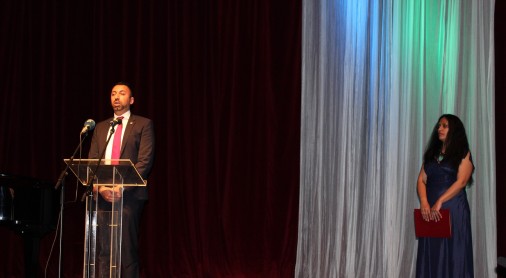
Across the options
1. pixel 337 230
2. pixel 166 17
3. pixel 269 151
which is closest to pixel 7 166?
pixel 166 17

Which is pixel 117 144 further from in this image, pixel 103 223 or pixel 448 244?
pixel 448 244

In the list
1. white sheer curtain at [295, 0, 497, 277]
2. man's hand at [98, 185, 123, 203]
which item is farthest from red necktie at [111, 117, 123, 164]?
white sheer curtain at [295, 0, 497, 277]

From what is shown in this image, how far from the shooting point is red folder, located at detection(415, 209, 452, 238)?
5109 mm

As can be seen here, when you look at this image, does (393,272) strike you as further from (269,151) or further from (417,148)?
(269,151)

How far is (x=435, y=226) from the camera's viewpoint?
5.15 metres

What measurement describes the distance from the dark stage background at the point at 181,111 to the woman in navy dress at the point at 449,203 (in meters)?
1.44

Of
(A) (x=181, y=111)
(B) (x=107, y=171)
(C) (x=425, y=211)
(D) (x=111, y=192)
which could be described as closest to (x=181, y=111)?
(A) (x=181, y=111)

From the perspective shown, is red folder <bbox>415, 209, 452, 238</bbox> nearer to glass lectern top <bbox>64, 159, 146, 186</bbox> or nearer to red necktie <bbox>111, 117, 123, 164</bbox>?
glass lectern top <bbox>64, 159, 146, 186</bbox>

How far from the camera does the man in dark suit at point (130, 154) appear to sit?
5156mm

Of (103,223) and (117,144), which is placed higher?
(117,144)

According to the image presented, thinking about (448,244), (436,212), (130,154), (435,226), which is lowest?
(448,244)

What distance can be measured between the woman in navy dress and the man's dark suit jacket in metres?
2.21

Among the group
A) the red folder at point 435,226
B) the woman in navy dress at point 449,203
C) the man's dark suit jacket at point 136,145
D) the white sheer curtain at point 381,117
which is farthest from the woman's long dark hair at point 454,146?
the man's dark suit jacket at point 136,145

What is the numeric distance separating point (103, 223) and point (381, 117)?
295cm
